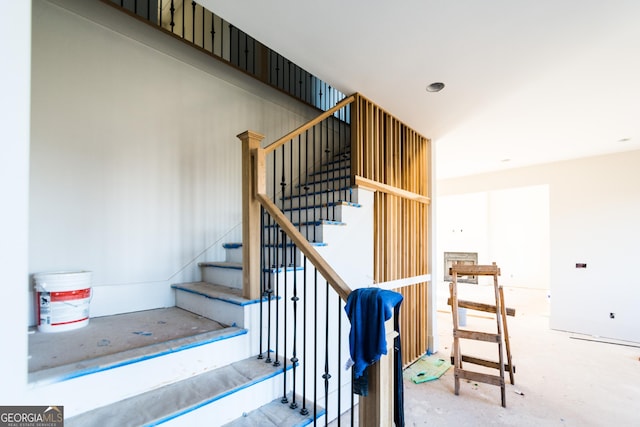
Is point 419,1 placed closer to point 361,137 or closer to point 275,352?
point 361,137

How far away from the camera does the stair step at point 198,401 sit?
1.34 metres

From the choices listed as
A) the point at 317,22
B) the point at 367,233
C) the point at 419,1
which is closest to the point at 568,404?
the point at 367,233

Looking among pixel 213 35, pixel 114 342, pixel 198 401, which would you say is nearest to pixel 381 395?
pixel 198 401

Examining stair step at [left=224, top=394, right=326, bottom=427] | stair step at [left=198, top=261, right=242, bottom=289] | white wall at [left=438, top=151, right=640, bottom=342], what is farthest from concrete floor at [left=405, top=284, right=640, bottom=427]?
stair step at [left=198, top=261, right=242, bottom=289]

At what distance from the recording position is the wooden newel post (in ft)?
6.68

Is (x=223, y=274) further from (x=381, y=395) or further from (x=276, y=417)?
(x=381, y=395)

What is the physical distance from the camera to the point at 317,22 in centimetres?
200

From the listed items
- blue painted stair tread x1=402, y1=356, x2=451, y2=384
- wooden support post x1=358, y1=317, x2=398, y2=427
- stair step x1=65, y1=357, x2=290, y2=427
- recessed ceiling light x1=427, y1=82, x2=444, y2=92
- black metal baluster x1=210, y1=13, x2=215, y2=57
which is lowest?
blue painted stair tread x1=402, y1=356, x2=451, y2=384

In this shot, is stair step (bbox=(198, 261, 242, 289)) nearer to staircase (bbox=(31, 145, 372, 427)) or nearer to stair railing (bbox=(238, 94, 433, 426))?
staircase (bbox=(31, 145, 372, 427))

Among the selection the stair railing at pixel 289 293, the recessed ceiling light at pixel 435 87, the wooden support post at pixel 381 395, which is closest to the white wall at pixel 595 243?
the recessed ceiling light at pixel 435 87

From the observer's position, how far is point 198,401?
1.46 m

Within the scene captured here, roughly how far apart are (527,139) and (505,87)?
1848 mm

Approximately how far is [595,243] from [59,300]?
268 inches

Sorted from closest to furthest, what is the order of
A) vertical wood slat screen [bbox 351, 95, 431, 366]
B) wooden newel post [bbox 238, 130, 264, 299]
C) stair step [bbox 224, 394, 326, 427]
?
stair step [bbox 224, 394, 326, 427] → wooden newel post [bbox 238, 130, 264, 299] → vertical wood slat screen [bbox 351, 95, 431, 366]
